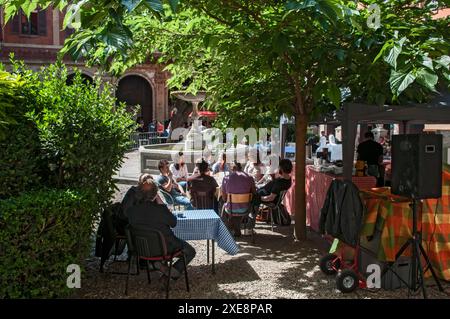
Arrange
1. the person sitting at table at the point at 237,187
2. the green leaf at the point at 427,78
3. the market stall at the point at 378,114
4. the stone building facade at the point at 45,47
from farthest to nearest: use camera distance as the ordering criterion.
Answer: the stone building facade at the point at 45,47
the person sitting at table at the point at 237,187
the market stall at the point at 378,114
the green leaf at the point at 427,78

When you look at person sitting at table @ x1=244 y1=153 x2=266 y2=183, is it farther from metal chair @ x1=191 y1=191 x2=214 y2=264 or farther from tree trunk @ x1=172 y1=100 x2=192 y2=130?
tree trunk @ x1=172 y1=100 x2=192 y2=130

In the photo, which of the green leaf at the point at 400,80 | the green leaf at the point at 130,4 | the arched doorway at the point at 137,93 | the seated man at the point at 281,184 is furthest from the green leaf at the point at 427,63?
the arched doorway at the point at 137,93

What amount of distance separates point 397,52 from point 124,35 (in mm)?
2178

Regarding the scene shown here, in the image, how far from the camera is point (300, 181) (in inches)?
318

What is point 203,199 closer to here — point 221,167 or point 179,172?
point 179,172

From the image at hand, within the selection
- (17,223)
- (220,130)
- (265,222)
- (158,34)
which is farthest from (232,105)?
(17,223)

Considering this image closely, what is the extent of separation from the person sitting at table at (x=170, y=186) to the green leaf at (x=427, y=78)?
5719 mm

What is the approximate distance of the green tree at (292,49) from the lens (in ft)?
13.2

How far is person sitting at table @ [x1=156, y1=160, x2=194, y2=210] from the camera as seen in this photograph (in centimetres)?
933

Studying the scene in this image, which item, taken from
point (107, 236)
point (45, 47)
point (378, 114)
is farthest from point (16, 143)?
point (45, 47)

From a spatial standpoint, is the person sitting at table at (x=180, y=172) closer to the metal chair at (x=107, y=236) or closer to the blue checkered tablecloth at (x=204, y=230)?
the metal chair at (x=107, y=236)

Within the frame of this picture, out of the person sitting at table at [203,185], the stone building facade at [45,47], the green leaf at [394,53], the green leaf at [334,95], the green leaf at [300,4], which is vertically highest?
the stone building facade at [45,47]

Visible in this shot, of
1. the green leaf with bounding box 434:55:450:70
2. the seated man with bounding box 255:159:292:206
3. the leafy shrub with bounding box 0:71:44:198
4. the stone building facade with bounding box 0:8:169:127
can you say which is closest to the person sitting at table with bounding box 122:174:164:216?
the leafy shrub with bounding box 0:71:44:198

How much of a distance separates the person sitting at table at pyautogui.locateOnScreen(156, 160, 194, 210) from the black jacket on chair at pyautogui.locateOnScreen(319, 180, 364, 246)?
12.3 ft
